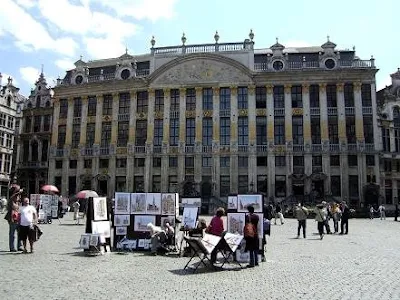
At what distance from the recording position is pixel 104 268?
12.8m

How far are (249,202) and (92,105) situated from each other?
4555 cm

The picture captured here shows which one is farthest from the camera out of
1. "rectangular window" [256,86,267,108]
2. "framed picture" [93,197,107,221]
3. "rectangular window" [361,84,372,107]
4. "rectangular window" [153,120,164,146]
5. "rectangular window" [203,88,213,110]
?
"rectangular window" [153,120,164,146]

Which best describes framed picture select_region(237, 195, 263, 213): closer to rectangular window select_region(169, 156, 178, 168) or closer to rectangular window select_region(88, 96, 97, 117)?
rectangular window select_region(169, 156, 178, 168)

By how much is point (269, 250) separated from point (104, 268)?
7648 mm

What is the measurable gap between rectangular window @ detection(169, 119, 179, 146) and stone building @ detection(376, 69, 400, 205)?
90.4 ft

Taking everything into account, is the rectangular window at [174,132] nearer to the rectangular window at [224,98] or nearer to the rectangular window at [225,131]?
the rectangular window at [225,131]

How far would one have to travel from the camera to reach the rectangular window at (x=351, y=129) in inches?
1954

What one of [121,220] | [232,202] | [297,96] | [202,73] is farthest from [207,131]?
[232,202]

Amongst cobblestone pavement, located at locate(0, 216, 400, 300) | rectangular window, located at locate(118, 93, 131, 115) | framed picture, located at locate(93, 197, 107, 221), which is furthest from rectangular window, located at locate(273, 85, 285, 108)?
framed picture, located at locate(93, 197, 107, 221)

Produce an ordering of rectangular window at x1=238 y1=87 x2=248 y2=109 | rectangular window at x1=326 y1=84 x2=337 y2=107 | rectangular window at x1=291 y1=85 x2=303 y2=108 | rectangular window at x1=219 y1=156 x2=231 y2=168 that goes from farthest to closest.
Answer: rectangular window at x1=238 y1=87 x2=248 y2=109 → rectangular window at x1=291 y1=85 x2=303 y2=108 → rectangular window at x1=219 y1=156 x2=231 y2=168 → rectangular window at x1=326 y1=84 x2=337 y2=107

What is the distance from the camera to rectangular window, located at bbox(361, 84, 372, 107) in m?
50.3

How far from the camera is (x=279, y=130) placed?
167ft

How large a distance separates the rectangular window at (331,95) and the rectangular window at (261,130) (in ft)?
27.6

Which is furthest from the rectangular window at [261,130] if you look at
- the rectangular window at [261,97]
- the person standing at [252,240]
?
the person standing at [252,240]
